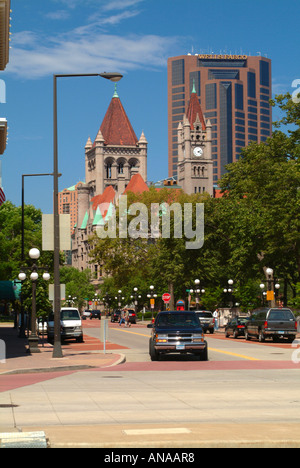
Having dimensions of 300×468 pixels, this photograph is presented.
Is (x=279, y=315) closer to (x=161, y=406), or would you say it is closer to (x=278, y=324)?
(x=278, y=324)

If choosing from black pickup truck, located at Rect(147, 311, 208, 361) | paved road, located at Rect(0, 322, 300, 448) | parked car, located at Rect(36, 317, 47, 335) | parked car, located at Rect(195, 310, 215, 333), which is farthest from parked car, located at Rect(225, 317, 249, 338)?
paved road, located at Rect(0, 322, 300, 448)

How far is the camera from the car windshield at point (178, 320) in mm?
26500

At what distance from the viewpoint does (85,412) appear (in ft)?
41.2

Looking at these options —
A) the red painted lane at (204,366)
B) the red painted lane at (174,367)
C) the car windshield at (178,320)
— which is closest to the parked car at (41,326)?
the car windshield at (178,320)

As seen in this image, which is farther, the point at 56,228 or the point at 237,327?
the point at 237,327

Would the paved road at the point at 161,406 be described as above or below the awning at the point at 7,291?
below

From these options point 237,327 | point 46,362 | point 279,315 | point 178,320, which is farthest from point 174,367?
point 237,327

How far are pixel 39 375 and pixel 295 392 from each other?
8027 mm

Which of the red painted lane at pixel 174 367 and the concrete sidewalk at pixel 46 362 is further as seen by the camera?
the concrete sidewalk at pixel 46 362

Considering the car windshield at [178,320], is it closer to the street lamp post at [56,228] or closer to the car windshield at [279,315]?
the street lamp post at [56,228]

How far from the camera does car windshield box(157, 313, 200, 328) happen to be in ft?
86.9

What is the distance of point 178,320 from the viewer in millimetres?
27094
